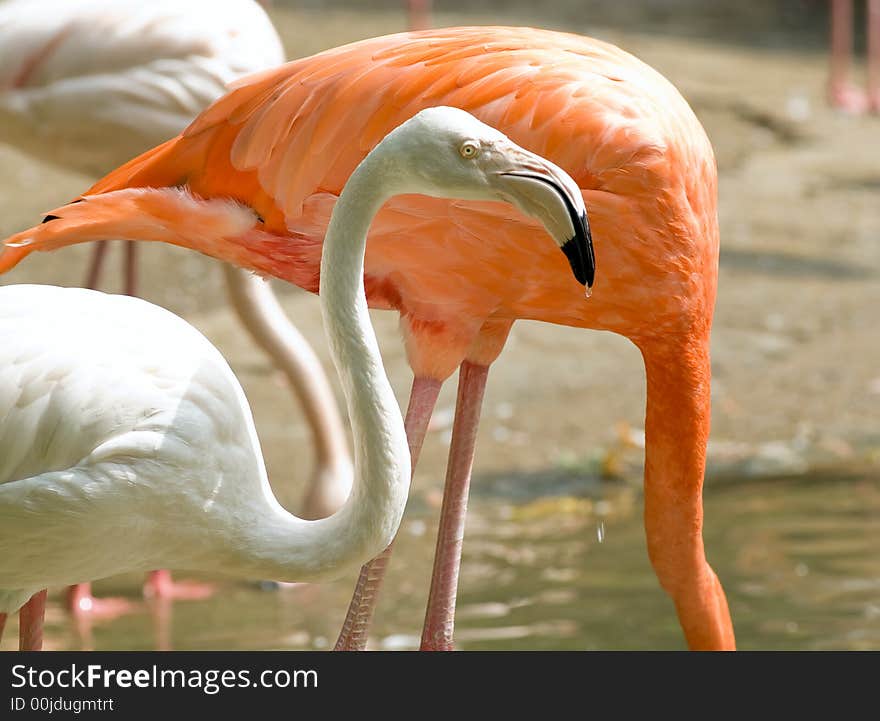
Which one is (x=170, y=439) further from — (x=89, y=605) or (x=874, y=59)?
(x=874, y=59)

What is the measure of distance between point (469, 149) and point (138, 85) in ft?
7.72

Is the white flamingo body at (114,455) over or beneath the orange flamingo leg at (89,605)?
over

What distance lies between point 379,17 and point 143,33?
249 inches

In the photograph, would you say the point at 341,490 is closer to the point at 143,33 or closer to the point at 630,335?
the point at 143,33

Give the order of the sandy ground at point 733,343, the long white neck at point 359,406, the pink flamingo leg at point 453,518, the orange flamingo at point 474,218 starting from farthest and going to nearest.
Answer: the sandy ground at point 733,343
the pink flamingo leg at point 453,518
the orange flamingo at point 474,218
the long white neck at point 359,406

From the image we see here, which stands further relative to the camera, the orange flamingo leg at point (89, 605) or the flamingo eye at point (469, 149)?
the orange flamingo leg at point (89, 605)

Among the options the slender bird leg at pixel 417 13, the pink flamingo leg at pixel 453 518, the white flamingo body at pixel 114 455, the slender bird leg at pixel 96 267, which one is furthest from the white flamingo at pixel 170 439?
the slender bird leg at pixel 417 13

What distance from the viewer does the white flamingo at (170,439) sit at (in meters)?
2.49

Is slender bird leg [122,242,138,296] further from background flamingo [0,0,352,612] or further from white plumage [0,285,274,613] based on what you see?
white plumage [0,285,274,613]

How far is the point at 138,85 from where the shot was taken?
14.8 feet

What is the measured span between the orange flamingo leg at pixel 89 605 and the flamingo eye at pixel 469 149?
2135 millimetres

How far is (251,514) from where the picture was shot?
2648 mm

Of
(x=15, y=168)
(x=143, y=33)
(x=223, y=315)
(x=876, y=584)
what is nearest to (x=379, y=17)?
(x=15, y=168)

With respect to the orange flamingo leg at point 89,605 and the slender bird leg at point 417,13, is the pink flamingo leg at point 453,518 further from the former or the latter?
the slender bird leg at point 417,13
